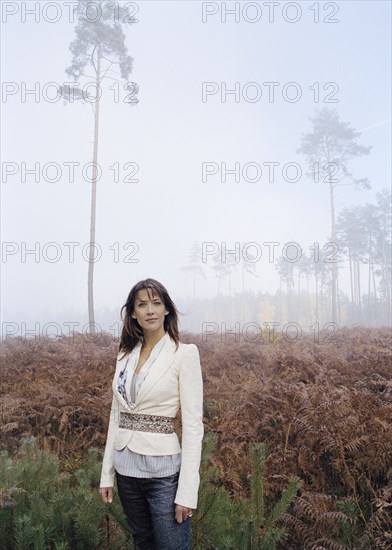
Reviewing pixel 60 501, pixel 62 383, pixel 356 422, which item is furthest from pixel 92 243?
pixel 60 501

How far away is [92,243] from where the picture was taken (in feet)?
62.8

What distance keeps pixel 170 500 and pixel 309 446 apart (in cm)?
330

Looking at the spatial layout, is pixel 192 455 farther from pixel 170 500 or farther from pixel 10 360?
pixel 10 360

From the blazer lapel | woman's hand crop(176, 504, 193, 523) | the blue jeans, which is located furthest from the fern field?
the blazer lapel

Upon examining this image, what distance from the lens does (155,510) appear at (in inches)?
107

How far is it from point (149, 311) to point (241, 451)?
3.54 metres

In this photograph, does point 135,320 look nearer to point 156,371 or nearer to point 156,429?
point 156,371

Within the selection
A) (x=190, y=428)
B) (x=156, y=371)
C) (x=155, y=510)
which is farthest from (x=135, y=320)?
(x=155, y=510)

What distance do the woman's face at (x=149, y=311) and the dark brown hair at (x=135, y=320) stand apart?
0.07ft

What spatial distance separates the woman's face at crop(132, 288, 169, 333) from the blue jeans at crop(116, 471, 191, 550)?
2.63ft

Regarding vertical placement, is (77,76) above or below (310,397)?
above

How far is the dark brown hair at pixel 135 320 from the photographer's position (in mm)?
3027

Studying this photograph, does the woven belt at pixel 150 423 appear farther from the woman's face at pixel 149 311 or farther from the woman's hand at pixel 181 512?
the woman's face at pixel 149 311

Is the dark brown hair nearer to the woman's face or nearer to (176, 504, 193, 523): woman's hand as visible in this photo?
the woman's face
